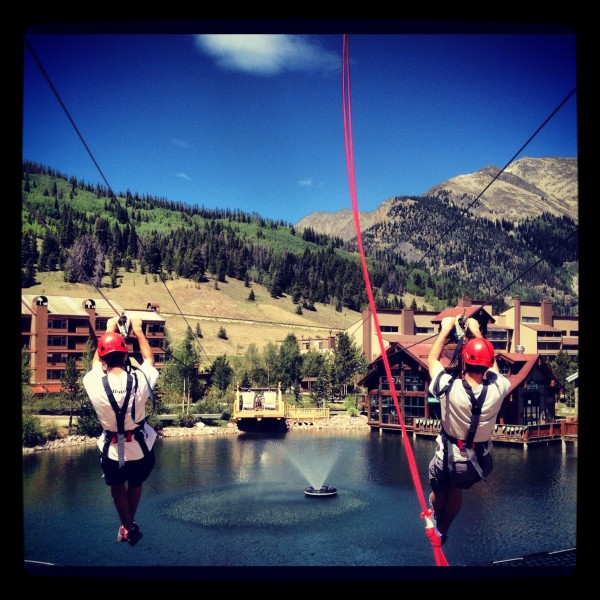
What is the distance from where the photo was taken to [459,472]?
5129 mm

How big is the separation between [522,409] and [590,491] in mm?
4402

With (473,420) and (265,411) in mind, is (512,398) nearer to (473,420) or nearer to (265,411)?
(473,420)

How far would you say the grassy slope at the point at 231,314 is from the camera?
32.3ft

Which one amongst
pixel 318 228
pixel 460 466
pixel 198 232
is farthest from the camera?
pixel 318 228

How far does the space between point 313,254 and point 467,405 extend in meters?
8.10

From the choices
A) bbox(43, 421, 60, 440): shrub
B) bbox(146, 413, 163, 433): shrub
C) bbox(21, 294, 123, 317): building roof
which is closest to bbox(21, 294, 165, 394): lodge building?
bbox(21, 294, 123, 317): building roof

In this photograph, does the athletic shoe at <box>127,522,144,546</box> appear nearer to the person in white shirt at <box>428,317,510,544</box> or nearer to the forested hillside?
the person in white shirt at <box>428,317,510,544</box>

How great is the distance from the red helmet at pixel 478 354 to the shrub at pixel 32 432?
679 cm

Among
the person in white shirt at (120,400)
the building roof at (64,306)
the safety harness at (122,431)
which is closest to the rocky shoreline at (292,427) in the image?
the building roof at (64,306)

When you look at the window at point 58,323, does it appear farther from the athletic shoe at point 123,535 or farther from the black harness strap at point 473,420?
the black harness strap at point 473,420

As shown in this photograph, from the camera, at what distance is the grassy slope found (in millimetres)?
9850

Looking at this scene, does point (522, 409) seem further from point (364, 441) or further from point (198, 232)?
point (198, 232)

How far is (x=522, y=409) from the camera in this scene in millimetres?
8406
